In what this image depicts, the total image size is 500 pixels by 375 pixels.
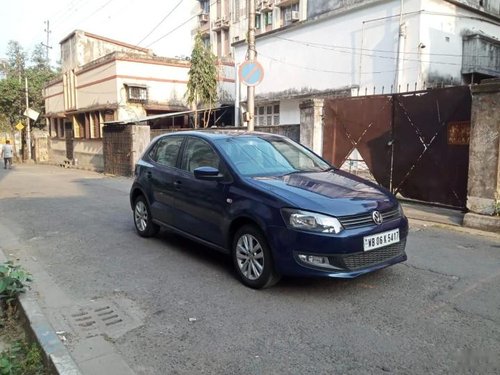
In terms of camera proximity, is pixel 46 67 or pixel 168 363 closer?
pixel 168 363

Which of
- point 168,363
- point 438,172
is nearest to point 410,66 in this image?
point 438,172

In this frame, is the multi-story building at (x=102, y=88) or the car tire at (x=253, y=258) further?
the multi-story building at (x=102, y=88)

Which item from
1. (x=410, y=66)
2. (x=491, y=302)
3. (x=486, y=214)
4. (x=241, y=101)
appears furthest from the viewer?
(x=241, y=101)

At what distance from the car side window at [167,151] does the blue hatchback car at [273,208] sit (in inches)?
0.9

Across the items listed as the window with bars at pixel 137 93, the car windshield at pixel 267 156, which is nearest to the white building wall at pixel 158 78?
the window with bars at pixel 137 93

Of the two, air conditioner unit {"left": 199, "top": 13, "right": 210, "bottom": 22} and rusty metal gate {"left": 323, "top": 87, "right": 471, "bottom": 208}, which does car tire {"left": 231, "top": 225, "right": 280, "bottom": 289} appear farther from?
air conditioner unit {"left": 199, "top": 13, "right": 210, "bottom": 22}

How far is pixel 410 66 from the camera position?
588 inches

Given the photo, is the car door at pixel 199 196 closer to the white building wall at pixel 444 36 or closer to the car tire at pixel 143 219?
the car tire at pixel 143 219

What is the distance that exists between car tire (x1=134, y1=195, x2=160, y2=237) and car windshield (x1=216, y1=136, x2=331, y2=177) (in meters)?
1.97

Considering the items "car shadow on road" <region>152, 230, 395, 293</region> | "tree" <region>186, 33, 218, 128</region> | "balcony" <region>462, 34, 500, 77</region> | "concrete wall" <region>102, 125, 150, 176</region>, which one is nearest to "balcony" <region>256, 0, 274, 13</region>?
"tree" <region>186, 33, 218, 128</region>

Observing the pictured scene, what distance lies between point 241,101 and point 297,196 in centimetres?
1816

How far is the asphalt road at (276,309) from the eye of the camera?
10.8 feet

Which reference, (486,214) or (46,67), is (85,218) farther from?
(46,67)

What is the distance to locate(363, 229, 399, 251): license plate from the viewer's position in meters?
4.28
